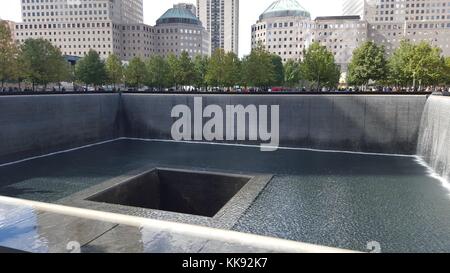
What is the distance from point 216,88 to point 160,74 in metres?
9.90

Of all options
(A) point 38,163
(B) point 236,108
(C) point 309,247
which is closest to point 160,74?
(B) point 236,108

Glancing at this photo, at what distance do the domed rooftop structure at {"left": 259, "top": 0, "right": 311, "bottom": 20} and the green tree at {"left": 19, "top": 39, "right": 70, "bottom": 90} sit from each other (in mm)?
101550

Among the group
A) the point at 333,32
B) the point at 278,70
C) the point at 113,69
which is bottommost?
the point at 113,69

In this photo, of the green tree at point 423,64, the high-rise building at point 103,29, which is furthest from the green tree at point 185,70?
the high-rise building at point 103,29

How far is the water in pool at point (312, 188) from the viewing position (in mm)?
14359

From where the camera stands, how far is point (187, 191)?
21781mm

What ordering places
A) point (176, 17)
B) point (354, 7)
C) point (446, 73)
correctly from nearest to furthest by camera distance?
point (446, 73), point (176, 17), point (354, 7)

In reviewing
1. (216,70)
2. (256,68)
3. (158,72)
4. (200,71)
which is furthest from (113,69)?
(256,68)

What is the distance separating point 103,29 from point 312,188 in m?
132

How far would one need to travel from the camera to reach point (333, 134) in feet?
107

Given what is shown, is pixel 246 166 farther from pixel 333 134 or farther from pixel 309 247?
pixel 309 247

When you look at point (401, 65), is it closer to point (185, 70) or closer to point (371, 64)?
point (371, 64)

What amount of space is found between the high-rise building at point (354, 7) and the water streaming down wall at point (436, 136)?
464 ft

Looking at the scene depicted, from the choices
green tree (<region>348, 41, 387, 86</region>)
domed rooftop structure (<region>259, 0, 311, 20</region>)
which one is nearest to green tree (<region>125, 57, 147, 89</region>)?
green tree (<region>348, 41, 387, 86</region>)
